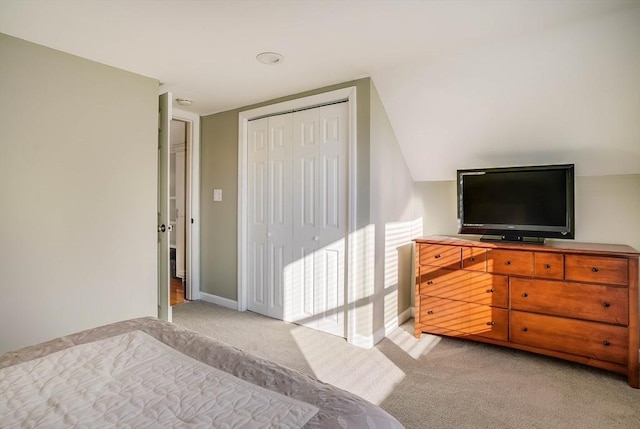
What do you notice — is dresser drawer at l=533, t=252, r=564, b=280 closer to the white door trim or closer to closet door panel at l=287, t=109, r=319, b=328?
closet door panel at l=287, t=109, r=319, b=328

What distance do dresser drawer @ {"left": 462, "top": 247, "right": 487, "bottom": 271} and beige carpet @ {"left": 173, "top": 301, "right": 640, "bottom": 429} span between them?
680 mm

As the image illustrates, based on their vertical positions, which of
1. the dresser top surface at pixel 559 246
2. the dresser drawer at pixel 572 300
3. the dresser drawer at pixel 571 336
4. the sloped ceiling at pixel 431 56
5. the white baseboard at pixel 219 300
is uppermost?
the sloped ceiling at pixel 431 56

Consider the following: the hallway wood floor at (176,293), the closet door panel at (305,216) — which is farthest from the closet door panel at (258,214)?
the hallway wood floor at (176,293)

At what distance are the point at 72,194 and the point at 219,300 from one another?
6.96 ft

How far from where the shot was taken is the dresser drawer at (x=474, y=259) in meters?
2.89

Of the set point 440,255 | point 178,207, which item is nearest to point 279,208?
point 440,255

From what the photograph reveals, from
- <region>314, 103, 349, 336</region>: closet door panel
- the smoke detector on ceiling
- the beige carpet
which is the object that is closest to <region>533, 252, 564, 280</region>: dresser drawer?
the beige carpet

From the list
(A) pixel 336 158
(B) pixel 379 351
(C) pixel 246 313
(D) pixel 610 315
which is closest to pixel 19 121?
(A) pixel 336 158

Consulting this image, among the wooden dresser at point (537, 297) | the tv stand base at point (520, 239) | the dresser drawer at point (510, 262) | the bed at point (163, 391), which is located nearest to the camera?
the bed at point (163, 391)

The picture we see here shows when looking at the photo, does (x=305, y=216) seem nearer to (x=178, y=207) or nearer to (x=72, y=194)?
(x=72, y=194)

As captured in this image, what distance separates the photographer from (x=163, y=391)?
1053 millimetres

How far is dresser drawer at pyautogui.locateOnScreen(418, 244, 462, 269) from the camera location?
2.99 meters

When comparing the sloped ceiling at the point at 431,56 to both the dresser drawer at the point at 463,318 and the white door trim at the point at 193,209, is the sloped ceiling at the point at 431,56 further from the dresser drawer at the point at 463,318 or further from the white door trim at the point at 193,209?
the dresser drawer at the point at 463,318

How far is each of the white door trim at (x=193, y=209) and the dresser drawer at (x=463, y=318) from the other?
276cm
